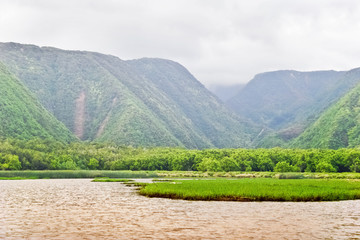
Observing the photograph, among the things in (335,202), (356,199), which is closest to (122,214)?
(335,202)

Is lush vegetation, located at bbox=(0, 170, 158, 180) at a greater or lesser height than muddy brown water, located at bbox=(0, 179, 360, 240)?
lesser

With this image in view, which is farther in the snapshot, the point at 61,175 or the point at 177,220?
the point at 61,175

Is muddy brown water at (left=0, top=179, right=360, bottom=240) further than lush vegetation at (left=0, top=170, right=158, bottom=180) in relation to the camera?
No

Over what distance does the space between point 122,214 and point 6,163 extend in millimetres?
138447

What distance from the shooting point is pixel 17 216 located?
145 ft

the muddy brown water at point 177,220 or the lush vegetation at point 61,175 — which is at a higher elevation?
the muddy brown water at point 177,220

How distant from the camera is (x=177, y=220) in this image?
42.4 m

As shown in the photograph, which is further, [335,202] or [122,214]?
[335,202]

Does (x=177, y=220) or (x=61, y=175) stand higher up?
(x=177, y=220)

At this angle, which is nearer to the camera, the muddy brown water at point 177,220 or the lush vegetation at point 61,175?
the muddy brown water at point 177,220

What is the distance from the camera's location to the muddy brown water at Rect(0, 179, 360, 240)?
34.9 metres

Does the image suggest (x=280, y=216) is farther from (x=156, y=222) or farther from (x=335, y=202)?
(x=335, y=202)

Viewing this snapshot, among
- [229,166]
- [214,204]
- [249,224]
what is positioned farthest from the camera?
[229,166]

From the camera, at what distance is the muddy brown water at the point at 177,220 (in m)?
34.9
